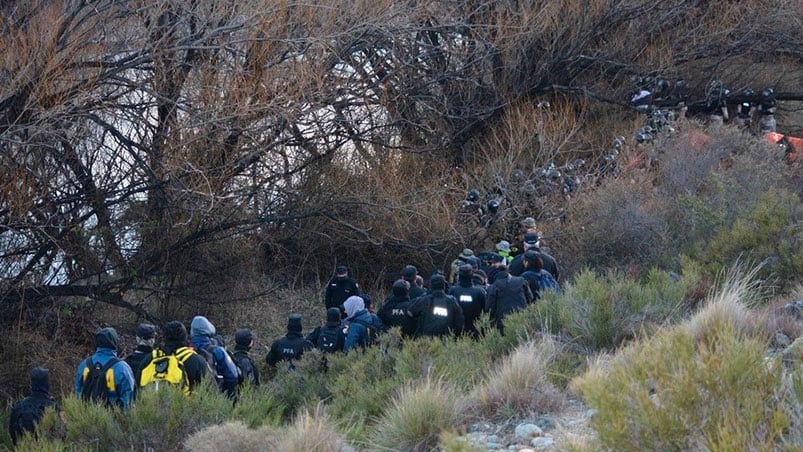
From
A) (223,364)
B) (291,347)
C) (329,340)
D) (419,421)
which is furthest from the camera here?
(329,340)

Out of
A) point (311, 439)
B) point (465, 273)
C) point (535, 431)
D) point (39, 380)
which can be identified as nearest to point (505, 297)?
point (465, 273)

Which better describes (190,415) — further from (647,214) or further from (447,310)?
(647,214)

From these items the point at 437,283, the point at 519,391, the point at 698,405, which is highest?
the point at 698,405

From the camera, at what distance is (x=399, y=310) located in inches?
502

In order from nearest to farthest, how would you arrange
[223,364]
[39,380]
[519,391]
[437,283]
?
1. [519,391]
2. [39,380]
3. [223,364]
4. [437,283]

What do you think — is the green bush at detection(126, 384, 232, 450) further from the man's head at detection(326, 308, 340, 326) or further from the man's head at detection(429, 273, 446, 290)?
the man's head at detection(326, 308, 340, 326)

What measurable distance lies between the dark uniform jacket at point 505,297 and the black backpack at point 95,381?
4.46 m

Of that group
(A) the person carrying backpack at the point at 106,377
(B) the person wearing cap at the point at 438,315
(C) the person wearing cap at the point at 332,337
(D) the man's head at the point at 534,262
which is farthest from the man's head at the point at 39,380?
(D) the man's head at the point at 534,262

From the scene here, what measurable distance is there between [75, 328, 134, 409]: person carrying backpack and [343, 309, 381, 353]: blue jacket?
11.7 ft

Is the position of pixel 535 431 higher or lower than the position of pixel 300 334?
lower

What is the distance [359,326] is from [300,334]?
0.70 metres

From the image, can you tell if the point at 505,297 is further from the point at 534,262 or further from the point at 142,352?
the point at 142,352

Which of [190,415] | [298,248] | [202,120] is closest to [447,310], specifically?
[190,415]

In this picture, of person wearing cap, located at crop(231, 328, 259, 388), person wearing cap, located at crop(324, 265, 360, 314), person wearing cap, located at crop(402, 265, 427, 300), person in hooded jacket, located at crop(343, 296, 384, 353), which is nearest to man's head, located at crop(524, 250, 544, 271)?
Result: person wearing cap, located at crop(402, 265, 427, 300)
